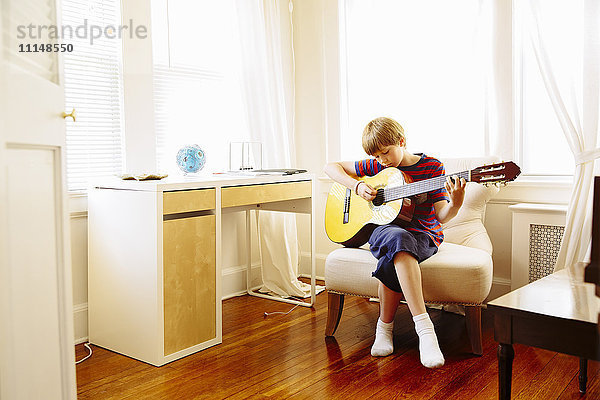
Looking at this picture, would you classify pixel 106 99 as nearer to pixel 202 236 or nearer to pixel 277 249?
pixel 202 236

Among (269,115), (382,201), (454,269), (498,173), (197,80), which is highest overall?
(197,80)

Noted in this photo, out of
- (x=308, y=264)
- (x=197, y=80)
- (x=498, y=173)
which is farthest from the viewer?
(x=308, y=264)

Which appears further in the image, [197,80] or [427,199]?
[197,80]

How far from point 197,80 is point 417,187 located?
1545mm

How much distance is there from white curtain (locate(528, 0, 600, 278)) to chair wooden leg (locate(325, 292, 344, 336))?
103 centimetres

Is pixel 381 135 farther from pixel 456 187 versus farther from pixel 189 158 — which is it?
pixel 189 158

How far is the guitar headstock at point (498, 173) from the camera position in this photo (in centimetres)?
201

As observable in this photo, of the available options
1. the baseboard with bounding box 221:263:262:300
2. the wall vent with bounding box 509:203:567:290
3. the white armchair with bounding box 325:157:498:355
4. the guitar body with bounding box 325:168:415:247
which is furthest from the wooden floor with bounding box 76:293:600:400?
the baseboard with bounding box 221:263:262:300

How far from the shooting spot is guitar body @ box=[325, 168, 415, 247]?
2283mm

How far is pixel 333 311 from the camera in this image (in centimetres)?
248

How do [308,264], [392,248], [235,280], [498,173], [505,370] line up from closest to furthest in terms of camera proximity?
[505,370] → [498,173] → [392,248] → [235,280] → [308,264]

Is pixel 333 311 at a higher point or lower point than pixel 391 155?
lower

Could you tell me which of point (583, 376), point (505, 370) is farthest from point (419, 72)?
point (505, 370)

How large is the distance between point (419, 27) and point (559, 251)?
1465 millimetres
